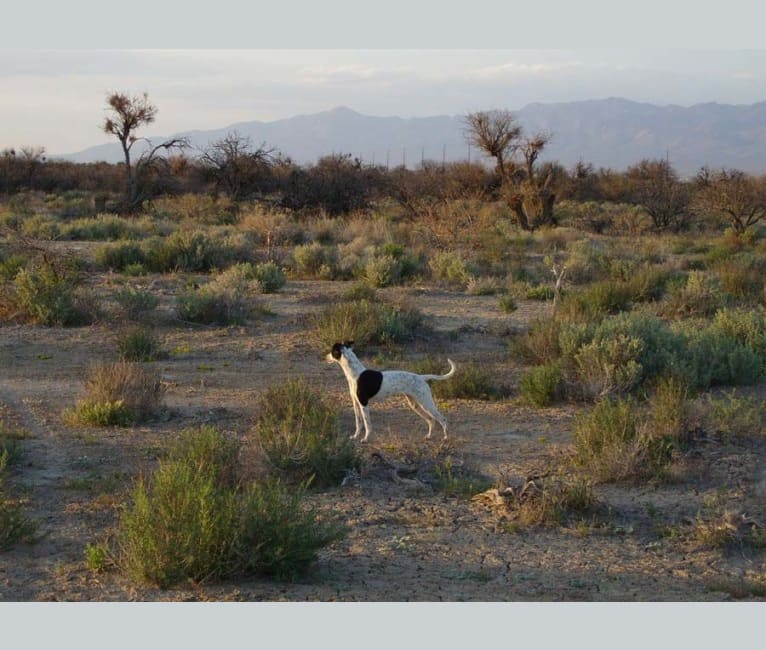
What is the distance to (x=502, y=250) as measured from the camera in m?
23.4

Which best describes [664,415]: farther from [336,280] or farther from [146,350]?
[336,280]

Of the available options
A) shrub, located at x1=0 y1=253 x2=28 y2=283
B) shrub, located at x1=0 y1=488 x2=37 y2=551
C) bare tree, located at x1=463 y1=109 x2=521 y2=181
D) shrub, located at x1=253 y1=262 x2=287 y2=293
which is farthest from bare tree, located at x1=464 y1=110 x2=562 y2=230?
shrub, located at x1=0 y1=488 x2=37 y2=551

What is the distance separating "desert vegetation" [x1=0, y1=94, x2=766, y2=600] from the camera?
5785 millimetres

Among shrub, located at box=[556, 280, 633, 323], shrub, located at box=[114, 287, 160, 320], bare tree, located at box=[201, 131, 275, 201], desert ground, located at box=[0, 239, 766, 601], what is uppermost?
bare tree, located at box=[201, 131, 275, 201]

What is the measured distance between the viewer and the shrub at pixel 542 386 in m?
10.2

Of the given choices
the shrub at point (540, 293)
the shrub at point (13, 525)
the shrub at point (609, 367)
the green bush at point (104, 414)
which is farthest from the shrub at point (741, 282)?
the shrub at point (13, 525)

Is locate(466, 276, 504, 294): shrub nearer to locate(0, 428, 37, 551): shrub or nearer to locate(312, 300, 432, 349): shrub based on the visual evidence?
locate(312, 300, 432, 349): shrub

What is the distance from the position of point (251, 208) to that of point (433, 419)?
28328 millimetres

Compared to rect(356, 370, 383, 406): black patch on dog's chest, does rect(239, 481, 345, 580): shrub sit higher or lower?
lower

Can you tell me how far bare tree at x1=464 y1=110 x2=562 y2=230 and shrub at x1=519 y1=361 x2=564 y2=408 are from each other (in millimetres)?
23280

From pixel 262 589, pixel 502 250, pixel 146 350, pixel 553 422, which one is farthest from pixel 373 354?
pixel 502 250

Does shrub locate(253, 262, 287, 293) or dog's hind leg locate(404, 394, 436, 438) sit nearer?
dog's hind leg locate(404, 394, 436, 438)

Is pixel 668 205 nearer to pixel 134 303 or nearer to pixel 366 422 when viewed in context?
pixel 134 303

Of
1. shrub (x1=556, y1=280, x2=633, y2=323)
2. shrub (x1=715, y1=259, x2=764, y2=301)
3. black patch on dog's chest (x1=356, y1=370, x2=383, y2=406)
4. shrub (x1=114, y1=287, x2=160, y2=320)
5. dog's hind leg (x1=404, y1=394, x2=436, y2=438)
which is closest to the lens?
black patch on dog's chest (x1=356, y1=370, x2=383, y2=406)
